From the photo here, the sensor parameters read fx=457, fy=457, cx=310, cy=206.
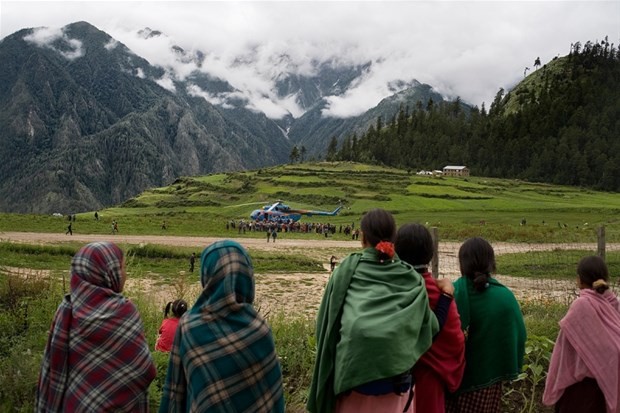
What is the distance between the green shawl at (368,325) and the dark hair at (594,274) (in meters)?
1.37

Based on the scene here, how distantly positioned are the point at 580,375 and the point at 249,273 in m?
2.37

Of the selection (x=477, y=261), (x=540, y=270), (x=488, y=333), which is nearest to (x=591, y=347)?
(x=488, y=333)

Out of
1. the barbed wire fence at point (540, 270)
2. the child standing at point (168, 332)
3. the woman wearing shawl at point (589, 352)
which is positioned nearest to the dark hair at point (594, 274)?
the woman wearing shawl at point (589, 352)

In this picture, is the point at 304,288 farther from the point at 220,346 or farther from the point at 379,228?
the point at 220,346

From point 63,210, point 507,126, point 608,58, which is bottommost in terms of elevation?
point 63,210

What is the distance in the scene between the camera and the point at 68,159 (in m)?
179

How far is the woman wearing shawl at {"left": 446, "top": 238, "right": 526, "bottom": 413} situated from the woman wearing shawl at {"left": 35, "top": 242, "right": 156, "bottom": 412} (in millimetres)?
2130

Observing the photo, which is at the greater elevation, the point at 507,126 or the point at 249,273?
the point at 507,126

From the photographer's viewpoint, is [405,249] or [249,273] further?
[405,249]

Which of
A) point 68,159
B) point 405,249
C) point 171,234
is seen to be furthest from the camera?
point 68,159

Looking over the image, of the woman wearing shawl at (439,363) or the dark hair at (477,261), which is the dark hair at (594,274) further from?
the woman wearing shawl at (439,363)

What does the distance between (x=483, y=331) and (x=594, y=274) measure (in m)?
0.96

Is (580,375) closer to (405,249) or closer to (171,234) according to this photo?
(405,249)

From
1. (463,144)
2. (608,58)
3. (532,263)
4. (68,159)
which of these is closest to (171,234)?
(532,263)
